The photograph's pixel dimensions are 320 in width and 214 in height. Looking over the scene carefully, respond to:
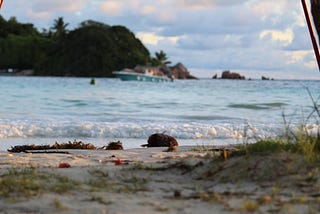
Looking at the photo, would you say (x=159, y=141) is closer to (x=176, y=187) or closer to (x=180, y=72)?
(x=176, y=187)

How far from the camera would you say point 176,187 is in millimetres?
4352

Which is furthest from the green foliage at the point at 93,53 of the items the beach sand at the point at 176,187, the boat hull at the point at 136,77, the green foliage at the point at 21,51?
the beach sand at the point at 176,187

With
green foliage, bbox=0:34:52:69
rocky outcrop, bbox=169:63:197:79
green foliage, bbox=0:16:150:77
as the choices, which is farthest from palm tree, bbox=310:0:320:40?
rocky outcrop, bbox=169:63:197:79

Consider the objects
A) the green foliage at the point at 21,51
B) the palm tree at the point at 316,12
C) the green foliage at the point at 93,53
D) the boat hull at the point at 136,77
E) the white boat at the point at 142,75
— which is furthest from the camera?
the green foliage at the point at 21,51

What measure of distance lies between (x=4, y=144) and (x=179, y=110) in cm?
1048

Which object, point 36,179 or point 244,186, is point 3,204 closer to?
point 36,179

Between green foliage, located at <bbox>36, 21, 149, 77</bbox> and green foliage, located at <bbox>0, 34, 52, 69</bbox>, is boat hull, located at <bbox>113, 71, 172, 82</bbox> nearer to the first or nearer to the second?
green foliage, located at <bbox>36, 21, 149, 77</bbox>

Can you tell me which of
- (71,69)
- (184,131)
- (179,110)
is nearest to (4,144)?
(184,131)

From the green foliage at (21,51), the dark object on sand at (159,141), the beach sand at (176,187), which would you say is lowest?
the dark object on sand at (159,141)

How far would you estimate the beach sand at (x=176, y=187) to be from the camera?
3781 mm

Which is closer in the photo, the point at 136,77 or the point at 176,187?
the point at 176,187

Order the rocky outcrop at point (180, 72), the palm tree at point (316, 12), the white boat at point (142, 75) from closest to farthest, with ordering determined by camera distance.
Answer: the palm tree at point (316, 12) < the white boat at point (142, 75) < the rocky outcrop at point (180, 72)

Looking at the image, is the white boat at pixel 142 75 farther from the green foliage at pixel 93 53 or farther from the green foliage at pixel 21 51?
the green foliage at pixel 21 51

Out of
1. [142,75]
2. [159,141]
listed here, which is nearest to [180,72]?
[142,75]
